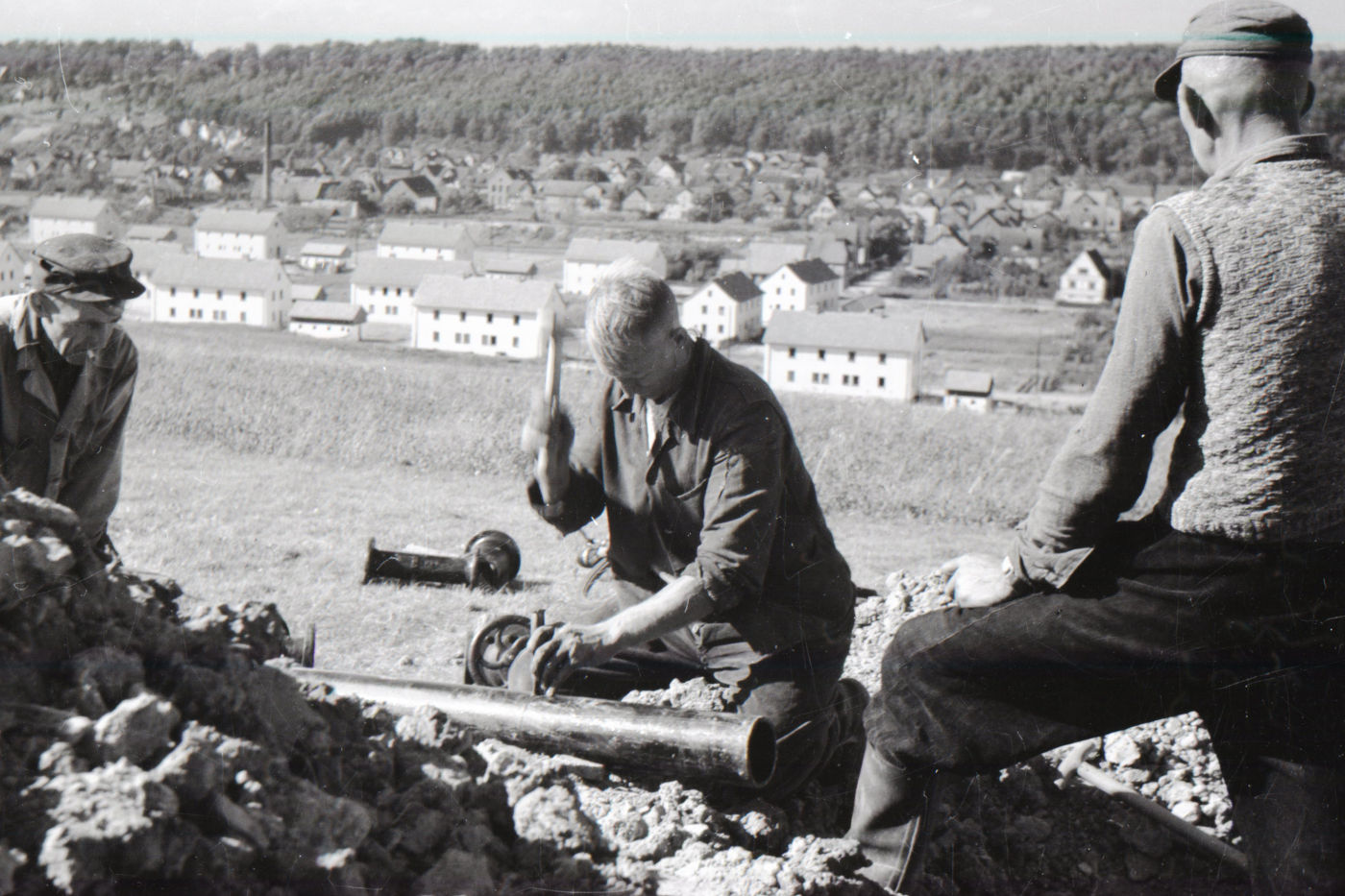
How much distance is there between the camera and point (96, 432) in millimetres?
3830

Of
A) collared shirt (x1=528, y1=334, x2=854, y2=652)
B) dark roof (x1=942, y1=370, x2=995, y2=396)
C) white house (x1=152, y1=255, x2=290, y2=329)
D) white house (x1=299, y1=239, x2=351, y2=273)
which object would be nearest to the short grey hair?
collared shirt (x1=528, y1=334, x2=854, y2=652)

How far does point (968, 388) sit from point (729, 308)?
13.5 ft

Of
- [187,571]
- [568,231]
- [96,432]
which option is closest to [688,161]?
[568,231]

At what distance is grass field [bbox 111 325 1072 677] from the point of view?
7216 mm

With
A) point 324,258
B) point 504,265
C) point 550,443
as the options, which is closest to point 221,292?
point 324,258

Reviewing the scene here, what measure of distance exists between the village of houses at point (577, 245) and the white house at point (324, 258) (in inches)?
1.5

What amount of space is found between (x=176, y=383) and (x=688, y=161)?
16.1 meters

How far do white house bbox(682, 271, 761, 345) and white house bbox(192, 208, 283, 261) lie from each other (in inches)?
346

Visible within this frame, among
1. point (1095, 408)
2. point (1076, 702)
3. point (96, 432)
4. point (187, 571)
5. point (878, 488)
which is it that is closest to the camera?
point (1095, 408)

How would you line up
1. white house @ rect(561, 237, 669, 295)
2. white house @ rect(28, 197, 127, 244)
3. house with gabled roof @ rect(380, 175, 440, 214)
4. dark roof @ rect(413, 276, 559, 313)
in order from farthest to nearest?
house with gabled roof @ rect(380, 175, 440, 214), white house @ rect(28, 197, 127, 244), dark roof @ rect(413, 276, 559, 313), white house @ rect(561, 237, 669, 295)

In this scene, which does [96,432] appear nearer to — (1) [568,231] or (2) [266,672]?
(2) [266,672]

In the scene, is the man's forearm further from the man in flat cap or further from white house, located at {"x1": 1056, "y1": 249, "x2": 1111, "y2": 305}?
white house, located at {"x1": 1056, "y1": 249, "x2": 1111, "y2": 305}

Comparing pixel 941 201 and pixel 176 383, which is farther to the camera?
pixel 941 201

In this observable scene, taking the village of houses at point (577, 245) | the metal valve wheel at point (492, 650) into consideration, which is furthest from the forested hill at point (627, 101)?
the metal valve wheel at point (492, 650)
